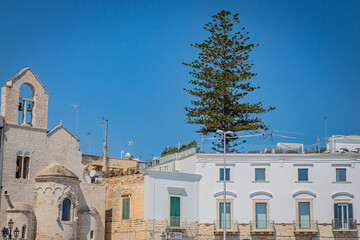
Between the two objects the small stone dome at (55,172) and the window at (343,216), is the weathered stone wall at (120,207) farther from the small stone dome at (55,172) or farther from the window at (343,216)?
the window at (343,216)

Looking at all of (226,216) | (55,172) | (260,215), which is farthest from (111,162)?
(260,215)

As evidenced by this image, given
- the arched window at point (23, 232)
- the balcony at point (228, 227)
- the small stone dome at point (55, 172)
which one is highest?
the small stone dome at point (55, 172)

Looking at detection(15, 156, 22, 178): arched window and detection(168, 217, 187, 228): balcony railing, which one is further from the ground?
detection(15, 156, 22, 178): arched window

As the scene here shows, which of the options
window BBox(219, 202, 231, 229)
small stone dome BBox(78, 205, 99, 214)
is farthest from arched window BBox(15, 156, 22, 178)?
window BBox(219, 202, 231, 229)

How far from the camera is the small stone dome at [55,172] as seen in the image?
155ft

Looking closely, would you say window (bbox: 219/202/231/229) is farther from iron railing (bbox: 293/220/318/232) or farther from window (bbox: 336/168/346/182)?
window (bbox: 336/168/346/182)

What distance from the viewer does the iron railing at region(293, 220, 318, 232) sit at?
48.6 meters

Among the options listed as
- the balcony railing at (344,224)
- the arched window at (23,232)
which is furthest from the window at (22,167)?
the balcony railing at (344,224)

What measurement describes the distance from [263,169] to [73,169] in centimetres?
1421

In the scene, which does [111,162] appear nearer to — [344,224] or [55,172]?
[55,172]

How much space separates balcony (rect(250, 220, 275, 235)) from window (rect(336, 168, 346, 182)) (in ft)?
19.3

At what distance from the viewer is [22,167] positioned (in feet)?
157

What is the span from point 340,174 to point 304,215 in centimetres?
404

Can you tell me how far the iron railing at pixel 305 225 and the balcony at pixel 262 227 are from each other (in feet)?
5.46
